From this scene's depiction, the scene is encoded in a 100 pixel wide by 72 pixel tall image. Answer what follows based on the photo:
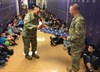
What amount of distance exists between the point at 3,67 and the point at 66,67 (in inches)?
61.8

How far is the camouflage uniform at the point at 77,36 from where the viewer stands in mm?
3265

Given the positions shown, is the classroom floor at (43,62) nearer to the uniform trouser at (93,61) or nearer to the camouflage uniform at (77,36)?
the uniform trouser at (93,61)

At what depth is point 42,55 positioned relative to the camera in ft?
16.5

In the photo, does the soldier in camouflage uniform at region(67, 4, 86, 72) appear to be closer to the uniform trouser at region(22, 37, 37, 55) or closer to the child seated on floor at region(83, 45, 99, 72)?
the child seated on floor at region(83, 45, 99, 72)

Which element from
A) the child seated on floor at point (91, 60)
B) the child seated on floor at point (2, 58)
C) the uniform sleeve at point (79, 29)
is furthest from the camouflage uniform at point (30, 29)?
the child seated on floor at point (91, 60)

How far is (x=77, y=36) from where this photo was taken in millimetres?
3309

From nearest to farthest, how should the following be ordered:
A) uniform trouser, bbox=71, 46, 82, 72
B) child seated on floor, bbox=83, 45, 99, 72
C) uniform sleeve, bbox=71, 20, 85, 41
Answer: uniform sleeve, bbox=71, 20, 85, 41, uniform trouser, bbox=71, 46, 82, 72, child seated on floor, bbox=83, 45, 99, 72

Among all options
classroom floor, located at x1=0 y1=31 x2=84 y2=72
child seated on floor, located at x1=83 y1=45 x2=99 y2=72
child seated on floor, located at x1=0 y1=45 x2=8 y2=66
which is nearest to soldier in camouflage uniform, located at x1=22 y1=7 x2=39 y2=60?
classroom floor, located at x1=0 y1=31 x2=84 y2=72

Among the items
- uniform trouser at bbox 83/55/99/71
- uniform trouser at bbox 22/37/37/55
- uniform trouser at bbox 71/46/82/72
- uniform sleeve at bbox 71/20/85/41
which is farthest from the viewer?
uniform trouser at bbox 22/37/37/55

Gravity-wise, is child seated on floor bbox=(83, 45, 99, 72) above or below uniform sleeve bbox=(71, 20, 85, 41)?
below

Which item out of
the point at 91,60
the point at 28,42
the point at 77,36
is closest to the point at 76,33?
the point at 77,36

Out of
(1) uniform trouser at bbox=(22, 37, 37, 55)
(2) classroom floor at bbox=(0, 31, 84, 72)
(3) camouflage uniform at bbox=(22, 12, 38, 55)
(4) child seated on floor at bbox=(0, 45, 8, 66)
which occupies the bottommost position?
(2) classroom floor at bbox=(0, 31, 84, 72)

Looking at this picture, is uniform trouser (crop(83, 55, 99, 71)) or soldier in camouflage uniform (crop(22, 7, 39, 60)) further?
soldier in camouflage uniform (crop(22, 7, 39, 60))

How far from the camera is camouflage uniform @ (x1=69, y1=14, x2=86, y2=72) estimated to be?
3.26 meters
